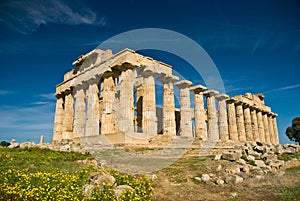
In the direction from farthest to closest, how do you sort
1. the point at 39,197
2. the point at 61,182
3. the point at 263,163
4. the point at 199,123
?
the point at 199,123, the point at 263,163, the point at 61,182, the point at 39,197

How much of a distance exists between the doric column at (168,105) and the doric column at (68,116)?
1186cm

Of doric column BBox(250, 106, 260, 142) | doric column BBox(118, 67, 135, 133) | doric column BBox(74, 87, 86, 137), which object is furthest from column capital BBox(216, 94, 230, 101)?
doric column BBox(74, 87, 86, 137)

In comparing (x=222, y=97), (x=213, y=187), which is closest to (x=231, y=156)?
(x=213, y=187)

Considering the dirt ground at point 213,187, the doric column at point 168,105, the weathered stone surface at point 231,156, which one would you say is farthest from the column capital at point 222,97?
the dirt ground at point 213,187

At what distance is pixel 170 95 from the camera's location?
28.1m

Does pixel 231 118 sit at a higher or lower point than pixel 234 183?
higher

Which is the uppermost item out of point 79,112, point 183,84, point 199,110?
point 183,84

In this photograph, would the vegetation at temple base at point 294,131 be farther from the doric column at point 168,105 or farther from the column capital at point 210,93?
the doric column at point 168,105

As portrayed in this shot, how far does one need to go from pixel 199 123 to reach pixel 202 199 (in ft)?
73.5

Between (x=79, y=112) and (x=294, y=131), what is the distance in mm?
50647

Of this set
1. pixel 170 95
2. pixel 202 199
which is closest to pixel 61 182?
pixel 202 199

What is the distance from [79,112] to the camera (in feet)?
96.7

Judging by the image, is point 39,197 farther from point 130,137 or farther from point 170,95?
point 170,95

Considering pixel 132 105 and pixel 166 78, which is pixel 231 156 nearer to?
pixel 132 105
